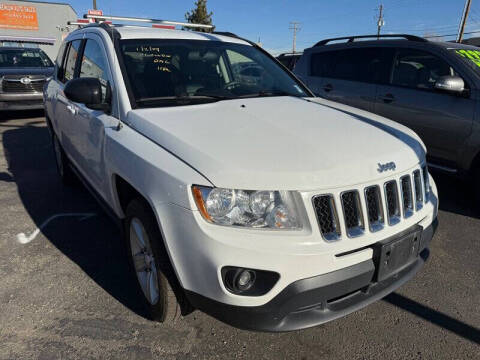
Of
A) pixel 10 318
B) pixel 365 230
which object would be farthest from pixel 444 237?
pixel 10 318

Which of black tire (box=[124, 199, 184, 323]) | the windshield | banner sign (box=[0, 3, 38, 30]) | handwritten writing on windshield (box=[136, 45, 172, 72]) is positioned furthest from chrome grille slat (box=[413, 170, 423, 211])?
banner sign (box=[0, 3, 38, 30])

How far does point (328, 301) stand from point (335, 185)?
0.57 metres

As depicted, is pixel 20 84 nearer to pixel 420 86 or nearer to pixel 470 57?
pixel 420 86

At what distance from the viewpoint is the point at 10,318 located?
7.82 ft

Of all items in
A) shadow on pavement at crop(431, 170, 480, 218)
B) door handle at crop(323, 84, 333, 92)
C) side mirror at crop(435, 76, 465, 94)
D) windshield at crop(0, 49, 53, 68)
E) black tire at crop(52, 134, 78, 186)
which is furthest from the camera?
windshield at crop(0, 49, 53, 68)

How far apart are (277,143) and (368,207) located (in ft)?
1.85

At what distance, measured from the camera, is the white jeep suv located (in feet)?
5.58

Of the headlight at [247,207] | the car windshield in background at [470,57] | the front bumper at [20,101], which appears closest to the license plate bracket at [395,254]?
the headlight at [247,207]

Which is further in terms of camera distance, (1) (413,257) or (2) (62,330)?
(2) (62,330)

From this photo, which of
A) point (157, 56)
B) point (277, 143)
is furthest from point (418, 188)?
point (157, 56)

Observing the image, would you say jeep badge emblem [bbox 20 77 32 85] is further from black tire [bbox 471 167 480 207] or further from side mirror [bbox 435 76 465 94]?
black tire [bbox 471 167 480 207]

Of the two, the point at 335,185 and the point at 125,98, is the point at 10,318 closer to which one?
the point at 125,98

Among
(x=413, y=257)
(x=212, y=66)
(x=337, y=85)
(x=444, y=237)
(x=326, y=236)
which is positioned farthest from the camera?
(x=337, y=85)

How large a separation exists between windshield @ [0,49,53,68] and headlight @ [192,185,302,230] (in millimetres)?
10032
